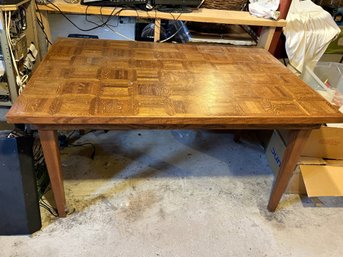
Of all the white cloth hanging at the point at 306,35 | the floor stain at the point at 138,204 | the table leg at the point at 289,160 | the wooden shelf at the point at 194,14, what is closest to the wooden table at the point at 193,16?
the wooden shelf at the point at 194,14

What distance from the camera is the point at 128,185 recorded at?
1600mm

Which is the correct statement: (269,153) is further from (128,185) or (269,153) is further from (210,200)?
(128,185)

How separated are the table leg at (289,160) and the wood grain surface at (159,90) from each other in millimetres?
116

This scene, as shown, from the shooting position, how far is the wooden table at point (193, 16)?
1.53 meters

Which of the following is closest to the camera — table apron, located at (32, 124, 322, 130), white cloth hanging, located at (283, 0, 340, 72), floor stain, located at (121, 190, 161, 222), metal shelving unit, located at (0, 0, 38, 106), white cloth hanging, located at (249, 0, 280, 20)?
table apron, located at (32, 124, 322, 130)

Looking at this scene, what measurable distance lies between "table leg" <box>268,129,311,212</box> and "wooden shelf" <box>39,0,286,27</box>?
0.78 m

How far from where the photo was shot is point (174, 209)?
1.49 meters

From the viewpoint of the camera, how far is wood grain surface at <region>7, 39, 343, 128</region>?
3.33ft

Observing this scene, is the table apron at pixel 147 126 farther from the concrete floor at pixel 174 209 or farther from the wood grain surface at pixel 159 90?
the concrete floor at pixel 174 209

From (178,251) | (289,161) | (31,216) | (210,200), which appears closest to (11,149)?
(31,216)

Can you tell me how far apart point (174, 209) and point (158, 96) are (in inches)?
25.6

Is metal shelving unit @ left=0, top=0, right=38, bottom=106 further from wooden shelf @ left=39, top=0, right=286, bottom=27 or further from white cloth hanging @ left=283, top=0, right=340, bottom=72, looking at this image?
white cloth hanging @ left=283, top=0, right=340, bottom=72

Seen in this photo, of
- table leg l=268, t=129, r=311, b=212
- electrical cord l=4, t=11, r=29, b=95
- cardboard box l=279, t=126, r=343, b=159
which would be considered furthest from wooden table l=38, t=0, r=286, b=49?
table leg l=268, t=129, r=311, b=212

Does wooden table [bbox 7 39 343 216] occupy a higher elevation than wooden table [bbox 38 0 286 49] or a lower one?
lower
